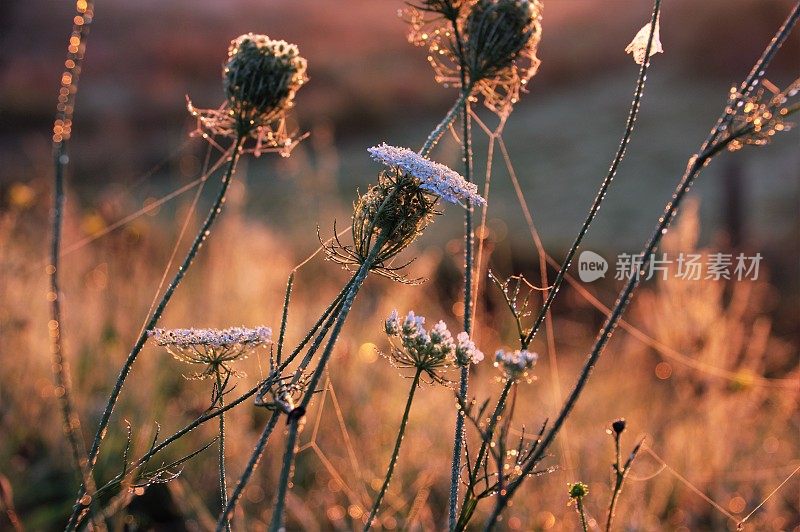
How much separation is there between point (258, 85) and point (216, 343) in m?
0.38

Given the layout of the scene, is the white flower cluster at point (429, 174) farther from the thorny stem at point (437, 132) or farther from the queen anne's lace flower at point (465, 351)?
the queen anne's lace flower at point (465, 351)

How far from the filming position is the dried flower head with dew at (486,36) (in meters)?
1.16

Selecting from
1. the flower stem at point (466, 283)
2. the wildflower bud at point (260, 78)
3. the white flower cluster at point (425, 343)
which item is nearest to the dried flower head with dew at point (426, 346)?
the white flower cluster at point (425, 343)

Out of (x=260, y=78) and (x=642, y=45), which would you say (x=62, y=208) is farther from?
(x=642, y=45)

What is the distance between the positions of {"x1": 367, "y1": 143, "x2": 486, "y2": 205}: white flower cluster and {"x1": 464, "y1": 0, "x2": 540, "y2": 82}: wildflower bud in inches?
10.2

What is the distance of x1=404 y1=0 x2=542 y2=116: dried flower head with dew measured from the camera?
1158 mm

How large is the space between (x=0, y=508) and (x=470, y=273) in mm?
1768

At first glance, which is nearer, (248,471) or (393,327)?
(248,471)

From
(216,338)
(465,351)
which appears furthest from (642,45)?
(216,338)

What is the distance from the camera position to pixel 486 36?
1179 millimetres

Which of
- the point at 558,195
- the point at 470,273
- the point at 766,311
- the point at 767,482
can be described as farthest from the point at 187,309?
the point at 558,195

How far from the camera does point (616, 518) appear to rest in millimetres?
2506

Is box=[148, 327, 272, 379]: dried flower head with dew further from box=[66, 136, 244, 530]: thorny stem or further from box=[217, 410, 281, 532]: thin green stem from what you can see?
box=[217, 410, 281, 532]: thin green stem

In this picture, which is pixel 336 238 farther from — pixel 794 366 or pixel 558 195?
pixel 558 195
